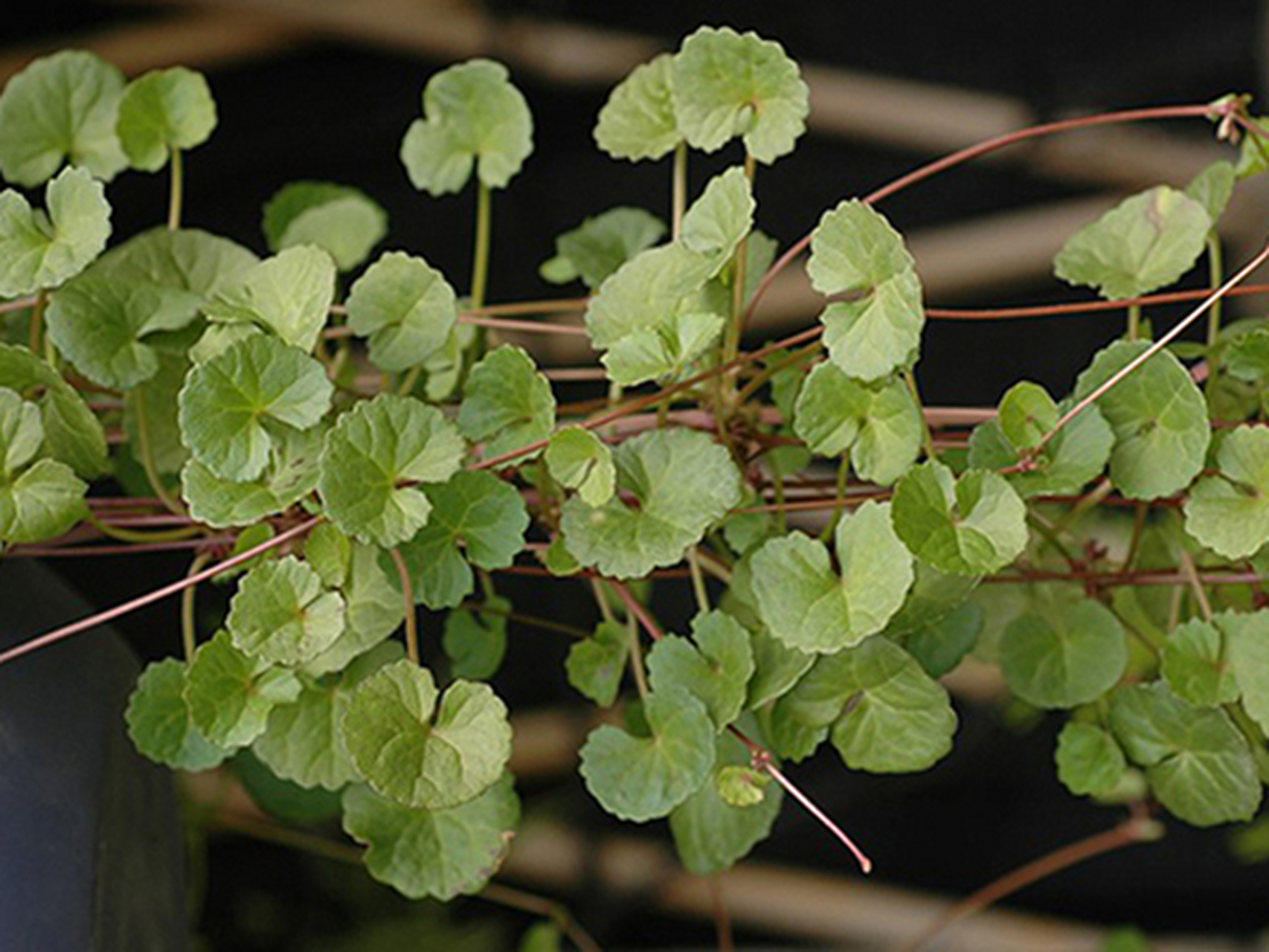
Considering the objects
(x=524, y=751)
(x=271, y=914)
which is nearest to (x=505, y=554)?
(x=524, y=751)

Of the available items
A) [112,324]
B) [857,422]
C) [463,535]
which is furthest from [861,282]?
[112,324]

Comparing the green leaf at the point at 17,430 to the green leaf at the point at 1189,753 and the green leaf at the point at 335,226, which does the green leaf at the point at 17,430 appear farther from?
the green leaf at the point at 1189,753

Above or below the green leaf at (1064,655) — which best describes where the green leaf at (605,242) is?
above

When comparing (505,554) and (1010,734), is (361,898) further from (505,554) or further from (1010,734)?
(505,554)

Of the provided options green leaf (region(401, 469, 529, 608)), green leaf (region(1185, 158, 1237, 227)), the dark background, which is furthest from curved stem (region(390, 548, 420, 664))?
the dark background

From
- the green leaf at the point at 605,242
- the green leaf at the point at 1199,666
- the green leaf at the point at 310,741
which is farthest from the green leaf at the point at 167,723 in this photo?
the green leaf at the point at 1199,666

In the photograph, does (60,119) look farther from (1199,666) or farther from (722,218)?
(1199,666)
